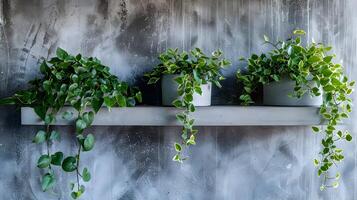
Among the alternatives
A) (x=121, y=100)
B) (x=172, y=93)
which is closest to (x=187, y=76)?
(x=172, y=93)

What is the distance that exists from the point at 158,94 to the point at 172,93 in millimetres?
177

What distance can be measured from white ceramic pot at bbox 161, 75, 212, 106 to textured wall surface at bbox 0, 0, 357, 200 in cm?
15

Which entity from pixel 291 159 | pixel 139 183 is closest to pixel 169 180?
pixel 139 183

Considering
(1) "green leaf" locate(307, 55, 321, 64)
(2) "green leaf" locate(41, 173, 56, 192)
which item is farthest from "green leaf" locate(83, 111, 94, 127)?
(1) "green leaf" locate(307, 55, 321, 64)

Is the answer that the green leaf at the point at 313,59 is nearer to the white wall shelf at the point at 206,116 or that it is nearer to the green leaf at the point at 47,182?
the white wall shelf at the point at 206,116

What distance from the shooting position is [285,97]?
4.33 ft

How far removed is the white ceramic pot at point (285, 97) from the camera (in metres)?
1.30

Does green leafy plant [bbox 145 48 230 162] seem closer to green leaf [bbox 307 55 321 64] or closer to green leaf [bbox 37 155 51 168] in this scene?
green leaf [bbox 307 55 321 64]

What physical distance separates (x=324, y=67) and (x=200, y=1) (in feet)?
1.75

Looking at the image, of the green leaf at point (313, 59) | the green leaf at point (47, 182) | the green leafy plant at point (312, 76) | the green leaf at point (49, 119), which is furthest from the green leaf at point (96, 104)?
the green leaf at point (313, 59)

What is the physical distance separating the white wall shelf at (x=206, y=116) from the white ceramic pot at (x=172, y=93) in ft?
0.15

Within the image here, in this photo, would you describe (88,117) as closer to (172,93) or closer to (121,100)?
(121,100)

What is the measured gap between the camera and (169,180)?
146 cm

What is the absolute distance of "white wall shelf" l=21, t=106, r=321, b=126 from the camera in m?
1.20
